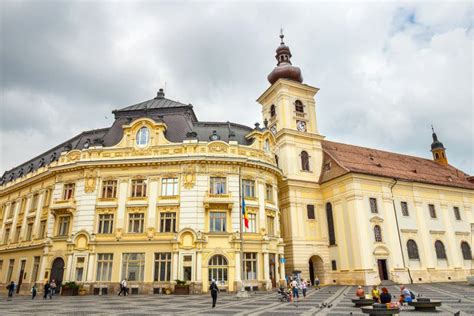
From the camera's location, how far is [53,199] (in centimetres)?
3425

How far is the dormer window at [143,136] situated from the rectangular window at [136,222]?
6.88 m

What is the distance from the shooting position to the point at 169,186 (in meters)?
32.7

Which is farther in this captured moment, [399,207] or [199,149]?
[399,207]

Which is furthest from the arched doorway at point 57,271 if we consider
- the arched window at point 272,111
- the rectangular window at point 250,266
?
the arched window at point 272,111

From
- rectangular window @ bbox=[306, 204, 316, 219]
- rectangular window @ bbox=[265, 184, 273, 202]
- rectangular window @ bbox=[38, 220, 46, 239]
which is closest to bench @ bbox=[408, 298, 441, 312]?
rectangular window @ bbox=[265, 184, 273, 202]

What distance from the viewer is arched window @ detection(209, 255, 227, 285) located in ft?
98.8

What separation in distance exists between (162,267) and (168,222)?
3.93 m

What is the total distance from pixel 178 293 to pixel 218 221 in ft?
23.0

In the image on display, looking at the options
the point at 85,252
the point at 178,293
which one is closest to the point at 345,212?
the point at 178,293

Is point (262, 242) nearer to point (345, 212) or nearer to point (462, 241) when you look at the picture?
point (345, 212)

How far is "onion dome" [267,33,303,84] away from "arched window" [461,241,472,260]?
31197 millimetres

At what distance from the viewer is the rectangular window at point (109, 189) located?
108 feet

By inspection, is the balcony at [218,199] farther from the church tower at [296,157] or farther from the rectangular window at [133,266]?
the church tower at [296,157]

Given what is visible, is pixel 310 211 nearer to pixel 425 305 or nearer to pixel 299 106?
pixel 299 106
